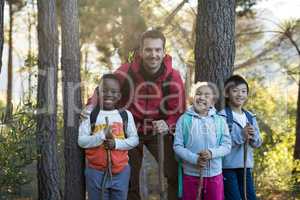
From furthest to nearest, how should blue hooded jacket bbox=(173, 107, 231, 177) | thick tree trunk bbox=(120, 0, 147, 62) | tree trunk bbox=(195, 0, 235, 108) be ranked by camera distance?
thick tree trunk bbox=(120, 0, 147, 62)
tree trunk bbox=(195, 0, 235, 108)
blue hooded jacket bbox=(173, 107, 231, 177)

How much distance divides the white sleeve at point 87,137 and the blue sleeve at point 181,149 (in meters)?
0.63

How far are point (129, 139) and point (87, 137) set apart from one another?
36 centimetres

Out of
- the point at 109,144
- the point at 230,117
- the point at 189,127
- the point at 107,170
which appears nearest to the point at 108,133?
the point at 109,144

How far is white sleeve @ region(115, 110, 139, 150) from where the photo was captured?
4.37 metres

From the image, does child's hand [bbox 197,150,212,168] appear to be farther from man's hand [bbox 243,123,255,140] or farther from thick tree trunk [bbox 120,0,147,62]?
thick tree trunk [bbox 120,0,147,62]

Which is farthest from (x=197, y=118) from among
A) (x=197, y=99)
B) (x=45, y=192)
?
(x=45, y=192)

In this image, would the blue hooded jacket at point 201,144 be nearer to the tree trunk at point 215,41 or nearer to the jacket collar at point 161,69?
the jacket collar at point 161,69

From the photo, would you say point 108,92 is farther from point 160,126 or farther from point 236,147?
point 236,147

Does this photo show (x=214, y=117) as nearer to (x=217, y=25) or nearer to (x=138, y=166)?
(x=138, y=166)

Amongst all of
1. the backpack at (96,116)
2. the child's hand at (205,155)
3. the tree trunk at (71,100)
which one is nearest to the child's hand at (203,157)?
the child's hand at (205,155)

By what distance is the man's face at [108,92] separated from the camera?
4480 mm

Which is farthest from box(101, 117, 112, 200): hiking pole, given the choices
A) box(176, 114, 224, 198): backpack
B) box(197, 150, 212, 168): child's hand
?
box(197, 150, 212, 168): child's hand

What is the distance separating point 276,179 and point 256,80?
482cm

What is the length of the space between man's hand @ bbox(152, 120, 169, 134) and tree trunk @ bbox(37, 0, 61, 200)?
253 centimetres
